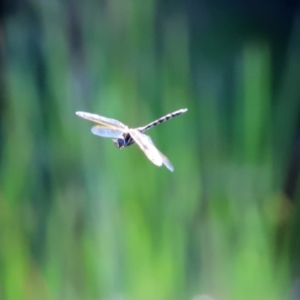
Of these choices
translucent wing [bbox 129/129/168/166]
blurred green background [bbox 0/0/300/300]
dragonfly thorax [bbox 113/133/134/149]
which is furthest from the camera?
blurred green background [bbox 0/0/300/300]

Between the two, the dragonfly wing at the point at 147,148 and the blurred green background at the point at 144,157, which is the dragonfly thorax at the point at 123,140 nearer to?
the dragonfly wing at the point at 147,148

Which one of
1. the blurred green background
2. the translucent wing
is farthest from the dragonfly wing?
the blurred green background

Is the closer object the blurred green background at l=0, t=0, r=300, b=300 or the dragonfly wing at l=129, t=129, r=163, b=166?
the dragonfly wing at l=129, t=129, r=163, b=166

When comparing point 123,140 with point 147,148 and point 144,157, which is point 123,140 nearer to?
point 147,148

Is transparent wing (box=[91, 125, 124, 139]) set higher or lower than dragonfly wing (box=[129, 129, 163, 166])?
higher

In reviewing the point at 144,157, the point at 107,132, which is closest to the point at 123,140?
the point at 107,132

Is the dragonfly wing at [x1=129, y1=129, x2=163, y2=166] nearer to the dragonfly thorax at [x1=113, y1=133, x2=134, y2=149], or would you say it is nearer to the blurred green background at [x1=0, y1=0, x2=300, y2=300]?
the dragonfly thorax at [x1=113, y1=133, x2=134, y2=149]

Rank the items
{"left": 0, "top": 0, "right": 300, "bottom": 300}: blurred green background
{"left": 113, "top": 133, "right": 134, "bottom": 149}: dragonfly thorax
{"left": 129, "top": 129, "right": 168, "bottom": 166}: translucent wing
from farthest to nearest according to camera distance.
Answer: {"left": 0, "top": 0, "right": 300, "bottom": 300}: blurred green background
{"left": 113, "top": 133, "right": 134, "bottom": 149}: dragonfly thorax
{"left": 129, "top": 129, "right": 168, "bottom": 166}: translucent wing

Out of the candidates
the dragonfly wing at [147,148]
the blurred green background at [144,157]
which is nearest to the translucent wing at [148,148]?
the dragonfly wing at [147,148]
